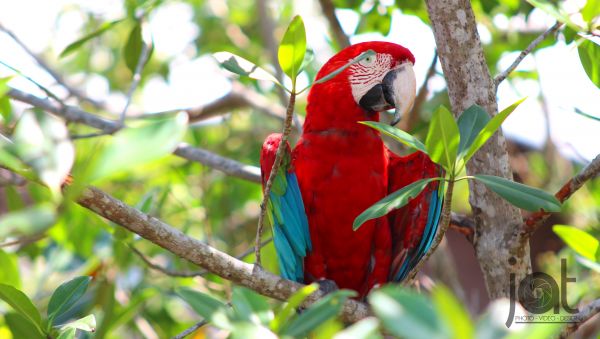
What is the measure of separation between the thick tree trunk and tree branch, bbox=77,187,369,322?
1.44 feet

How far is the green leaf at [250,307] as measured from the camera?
0.77 metres

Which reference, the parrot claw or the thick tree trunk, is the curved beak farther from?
the parrot claw

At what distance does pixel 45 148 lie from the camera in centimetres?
67

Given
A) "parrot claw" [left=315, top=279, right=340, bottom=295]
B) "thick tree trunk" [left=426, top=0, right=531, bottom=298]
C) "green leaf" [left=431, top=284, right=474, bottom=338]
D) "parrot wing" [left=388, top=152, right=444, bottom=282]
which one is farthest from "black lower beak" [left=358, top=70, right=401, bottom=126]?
"green leaf" [left=431, top=284, right=474, bottom=338]

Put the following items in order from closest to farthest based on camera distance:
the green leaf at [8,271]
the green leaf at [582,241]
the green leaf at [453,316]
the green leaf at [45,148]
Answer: the green leaf at [453,316] → the green leaf at [45,148] → the green leaf at [582,241] → the green leaf at [8,271]

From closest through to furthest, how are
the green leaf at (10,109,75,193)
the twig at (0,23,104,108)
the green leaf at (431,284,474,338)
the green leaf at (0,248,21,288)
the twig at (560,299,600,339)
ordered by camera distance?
the green leaf at (431,284,474,338) → the green leaf at (10,109,75,193) → the twig at (560,299,600,339) → the green leaf at (0,248,21,288) → the twig at (0,23,104,108)

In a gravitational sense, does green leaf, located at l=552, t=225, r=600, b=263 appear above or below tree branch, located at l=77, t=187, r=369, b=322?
above

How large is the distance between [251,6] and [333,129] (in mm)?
1734

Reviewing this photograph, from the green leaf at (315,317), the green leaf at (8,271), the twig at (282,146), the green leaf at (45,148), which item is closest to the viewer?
the green leaf at (45,148)

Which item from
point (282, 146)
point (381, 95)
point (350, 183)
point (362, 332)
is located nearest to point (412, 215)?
point (350, 183)

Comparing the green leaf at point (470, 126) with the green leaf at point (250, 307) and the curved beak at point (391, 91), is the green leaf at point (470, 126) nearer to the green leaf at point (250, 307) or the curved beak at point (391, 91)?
the green leaf at point (250, 307)

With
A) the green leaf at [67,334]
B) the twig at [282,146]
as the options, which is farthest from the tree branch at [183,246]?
the green leaf at [67,334]

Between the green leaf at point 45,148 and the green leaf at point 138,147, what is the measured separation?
0.20ft

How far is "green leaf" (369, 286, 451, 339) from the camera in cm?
55
